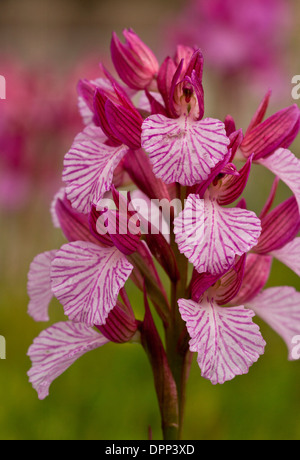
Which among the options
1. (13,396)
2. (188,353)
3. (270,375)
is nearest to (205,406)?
(270,375)

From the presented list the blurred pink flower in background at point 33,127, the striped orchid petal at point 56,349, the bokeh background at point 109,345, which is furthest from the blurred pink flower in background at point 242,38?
the striped orchid petal at point 56,349

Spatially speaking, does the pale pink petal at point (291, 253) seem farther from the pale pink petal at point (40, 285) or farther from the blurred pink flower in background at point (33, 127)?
the blurred pink flower in background at point (33, 127)

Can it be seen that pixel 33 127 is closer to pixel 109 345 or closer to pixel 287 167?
pixel 109 345

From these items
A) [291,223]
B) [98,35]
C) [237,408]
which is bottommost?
[237,408]

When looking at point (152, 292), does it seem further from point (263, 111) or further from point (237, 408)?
point (237, 408)

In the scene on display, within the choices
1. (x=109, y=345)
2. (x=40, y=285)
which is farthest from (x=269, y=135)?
(x=109, y=345)
